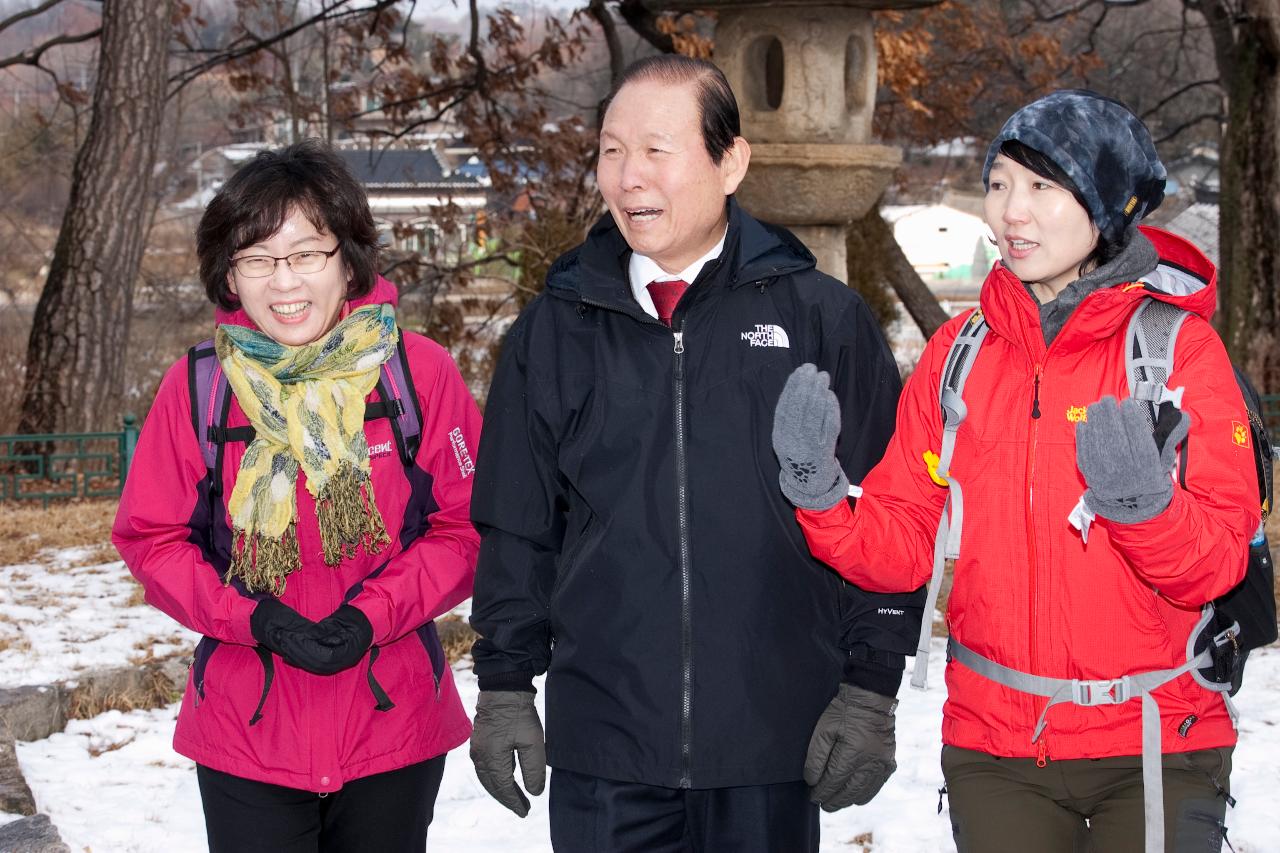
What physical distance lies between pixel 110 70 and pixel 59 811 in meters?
6.83

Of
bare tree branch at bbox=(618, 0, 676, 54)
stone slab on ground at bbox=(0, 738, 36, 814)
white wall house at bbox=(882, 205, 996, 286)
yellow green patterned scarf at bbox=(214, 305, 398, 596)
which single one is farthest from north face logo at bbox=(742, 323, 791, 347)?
white wall house at bbox=(882, 205, 996, 286)

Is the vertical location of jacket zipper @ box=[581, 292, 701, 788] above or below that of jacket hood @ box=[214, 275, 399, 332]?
below

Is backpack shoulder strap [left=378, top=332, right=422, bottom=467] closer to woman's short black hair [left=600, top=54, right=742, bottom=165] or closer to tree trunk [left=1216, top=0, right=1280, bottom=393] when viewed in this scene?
woman's short black hair [left=600, top=54, right=742, bottom=165]

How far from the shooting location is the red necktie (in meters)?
2.61

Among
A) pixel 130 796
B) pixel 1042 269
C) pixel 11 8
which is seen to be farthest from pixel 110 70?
pixel 1042 269

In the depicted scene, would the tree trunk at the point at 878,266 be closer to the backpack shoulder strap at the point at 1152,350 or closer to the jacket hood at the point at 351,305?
the jacket hood at the point at 351,305

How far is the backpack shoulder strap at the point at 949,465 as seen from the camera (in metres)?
2.38

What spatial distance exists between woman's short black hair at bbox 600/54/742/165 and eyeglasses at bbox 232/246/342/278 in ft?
1.94

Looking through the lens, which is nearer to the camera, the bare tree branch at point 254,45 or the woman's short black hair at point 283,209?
the woman's short black hair at point 283,209

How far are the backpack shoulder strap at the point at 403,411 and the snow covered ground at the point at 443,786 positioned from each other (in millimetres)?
1782

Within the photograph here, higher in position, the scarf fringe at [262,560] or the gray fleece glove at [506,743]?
the scarf fringe at [262,560]

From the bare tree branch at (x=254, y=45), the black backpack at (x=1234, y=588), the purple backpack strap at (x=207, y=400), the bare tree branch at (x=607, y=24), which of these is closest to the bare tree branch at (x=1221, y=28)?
the bare tree branch at (x=607, y=24)

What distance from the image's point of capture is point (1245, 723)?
4961 mm

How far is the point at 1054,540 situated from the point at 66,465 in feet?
27.9
